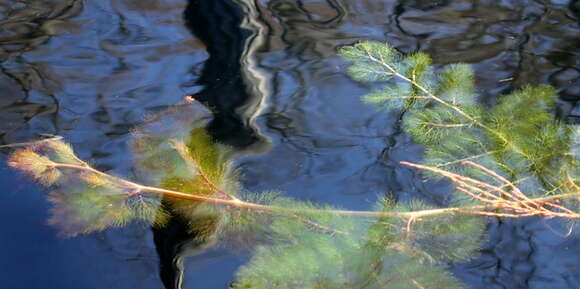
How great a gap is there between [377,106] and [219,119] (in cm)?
53

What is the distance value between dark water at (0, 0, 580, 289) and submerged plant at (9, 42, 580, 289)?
0.05m

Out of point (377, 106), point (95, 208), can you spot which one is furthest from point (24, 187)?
point (377, 106)

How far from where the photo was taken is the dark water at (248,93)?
1.45 m

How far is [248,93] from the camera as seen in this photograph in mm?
2100

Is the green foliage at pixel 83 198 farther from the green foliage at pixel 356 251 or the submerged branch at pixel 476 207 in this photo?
the green foliage at pixel 356 251

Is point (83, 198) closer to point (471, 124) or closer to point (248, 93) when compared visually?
point (248, 93)

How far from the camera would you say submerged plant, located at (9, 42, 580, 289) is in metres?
1.32

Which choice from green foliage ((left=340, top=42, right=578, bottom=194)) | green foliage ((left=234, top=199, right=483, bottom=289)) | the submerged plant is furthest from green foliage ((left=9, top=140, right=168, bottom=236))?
green foliage ((left=340, top=42, right=578, bottom=194))

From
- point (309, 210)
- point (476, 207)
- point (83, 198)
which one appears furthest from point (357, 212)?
point (83, 198)

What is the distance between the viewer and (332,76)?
2.20 metres

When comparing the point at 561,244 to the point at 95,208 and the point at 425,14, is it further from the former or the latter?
the point at 425,14

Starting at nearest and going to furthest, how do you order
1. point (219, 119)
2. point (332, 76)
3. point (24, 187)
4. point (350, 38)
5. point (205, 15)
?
point (24, 187)
point (219, 119)
point (332, 76)
point (350, 38)
point (205, 15)

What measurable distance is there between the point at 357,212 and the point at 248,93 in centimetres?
74

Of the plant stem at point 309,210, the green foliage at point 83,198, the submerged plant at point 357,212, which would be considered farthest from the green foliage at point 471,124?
the green foliage at point 83,198
